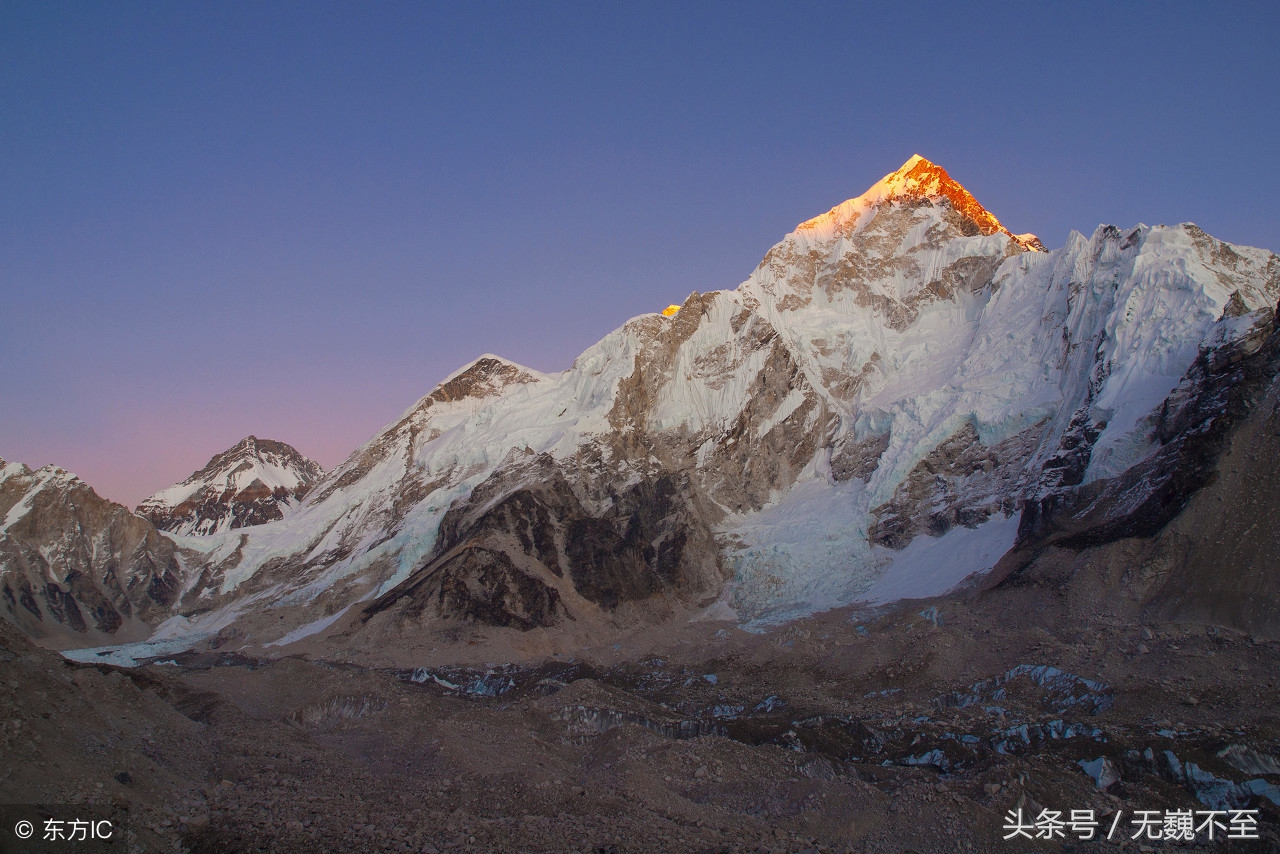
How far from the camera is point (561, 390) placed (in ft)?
447

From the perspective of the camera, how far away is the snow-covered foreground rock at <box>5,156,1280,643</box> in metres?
79.0

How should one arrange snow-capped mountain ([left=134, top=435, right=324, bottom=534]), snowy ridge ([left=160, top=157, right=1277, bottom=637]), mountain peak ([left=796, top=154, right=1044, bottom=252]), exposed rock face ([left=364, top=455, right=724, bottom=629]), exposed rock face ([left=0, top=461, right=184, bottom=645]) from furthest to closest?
snow-capped mountain ([left=134, top=435, right=324, bottom=534]) < mountain peak ([left=796, top=154, right=1044, bottom=252]) < exposed rock face ([left=0, top=461, right=184, bottom=645]) < exposed rock face ([left=364, top=455, right=724, bottom=629]) < snowy ridge ([left=160, top=157, right=1277, bottom=637])

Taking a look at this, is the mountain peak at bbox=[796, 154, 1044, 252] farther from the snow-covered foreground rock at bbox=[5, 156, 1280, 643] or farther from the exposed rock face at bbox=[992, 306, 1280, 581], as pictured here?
the exposed rock face at bbox=[992, 306, 1280, 581]

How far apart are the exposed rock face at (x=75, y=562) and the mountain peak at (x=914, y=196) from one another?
122 meters

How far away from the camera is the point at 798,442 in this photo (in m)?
113

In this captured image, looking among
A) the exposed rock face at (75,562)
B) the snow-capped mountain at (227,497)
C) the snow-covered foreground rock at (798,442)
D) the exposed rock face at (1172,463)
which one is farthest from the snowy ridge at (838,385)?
the snow-capped mountain at (227,497)

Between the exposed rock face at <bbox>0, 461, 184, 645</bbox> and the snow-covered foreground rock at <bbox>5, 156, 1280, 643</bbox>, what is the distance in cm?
512

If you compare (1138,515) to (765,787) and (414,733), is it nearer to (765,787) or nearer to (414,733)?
(765,787)

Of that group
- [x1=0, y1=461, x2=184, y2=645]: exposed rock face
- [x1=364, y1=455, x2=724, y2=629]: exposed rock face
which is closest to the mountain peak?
[x1=364, y1=455, x2=724, y2=629]: exposed rock face

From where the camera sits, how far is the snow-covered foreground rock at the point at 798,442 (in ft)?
259

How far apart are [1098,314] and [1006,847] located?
83280 mm

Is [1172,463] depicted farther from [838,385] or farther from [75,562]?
[75,562]

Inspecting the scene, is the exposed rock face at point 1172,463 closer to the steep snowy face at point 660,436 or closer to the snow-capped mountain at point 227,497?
the steep snowy face at point 660,436

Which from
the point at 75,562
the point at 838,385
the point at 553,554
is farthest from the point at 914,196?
the point at 75,562
